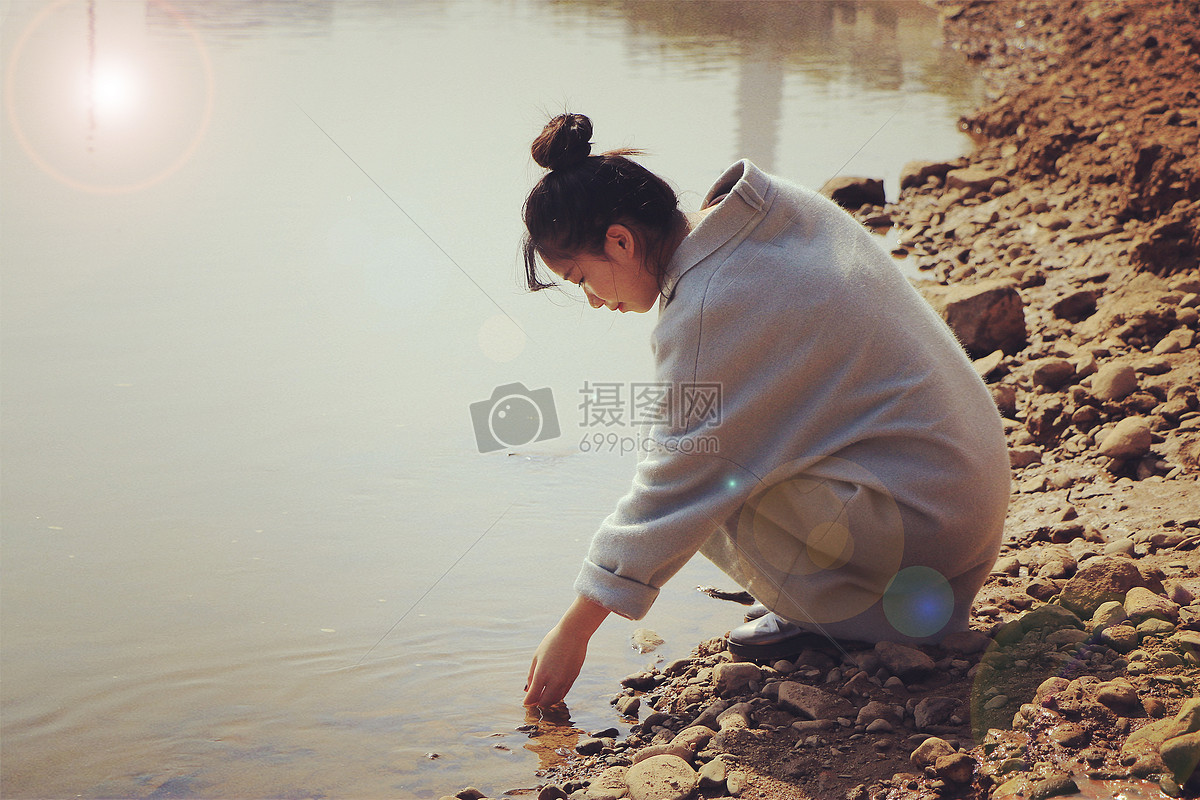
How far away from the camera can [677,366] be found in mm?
1785

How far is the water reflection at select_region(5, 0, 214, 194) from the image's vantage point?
682 centimetres

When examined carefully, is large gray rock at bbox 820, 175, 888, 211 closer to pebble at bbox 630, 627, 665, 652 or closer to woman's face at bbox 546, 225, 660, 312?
pebble at bbox 630, 627, 665, 652

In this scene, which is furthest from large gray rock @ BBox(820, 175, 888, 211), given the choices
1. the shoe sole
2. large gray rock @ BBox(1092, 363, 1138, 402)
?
the shoe sole

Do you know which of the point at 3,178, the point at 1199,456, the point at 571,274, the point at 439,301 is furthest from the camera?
the point at 3,178

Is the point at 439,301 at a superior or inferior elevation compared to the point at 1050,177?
inferior

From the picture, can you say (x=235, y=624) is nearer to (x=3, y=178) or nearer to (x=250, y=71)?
(x=3, y=178)

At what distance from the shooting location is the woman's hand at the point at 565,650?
186 cm

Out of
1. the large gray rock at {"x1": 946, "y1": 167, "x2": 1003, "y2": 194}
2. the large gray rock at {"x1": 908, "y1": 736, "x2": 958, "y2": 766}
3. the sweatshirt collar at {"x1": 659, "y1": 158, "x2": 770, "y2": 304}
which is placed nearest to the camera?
the large gray rock at {"x1": 908, "y1": 736, "x2": 958, "y2": 766}

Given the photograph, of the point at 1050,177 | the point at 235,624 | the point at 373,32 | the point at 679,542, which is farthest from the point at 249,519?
the point at 373,32

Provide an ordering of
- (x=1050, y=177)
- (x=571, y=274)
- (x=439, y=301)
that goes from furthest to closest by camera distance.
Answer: (x=1050, y=177)
(x=439, y=301)
(x=571, y=274)

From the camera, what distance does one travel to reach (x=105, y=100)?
9055mm

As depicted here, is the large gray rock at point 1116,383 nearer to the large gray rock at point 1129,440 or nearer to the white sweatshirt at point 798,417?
the large gray rock at point 1129,440

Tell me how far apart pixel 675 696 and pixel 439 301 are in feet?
9.72

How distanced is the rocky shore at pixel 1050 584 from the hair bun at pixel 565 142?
1.00 m
